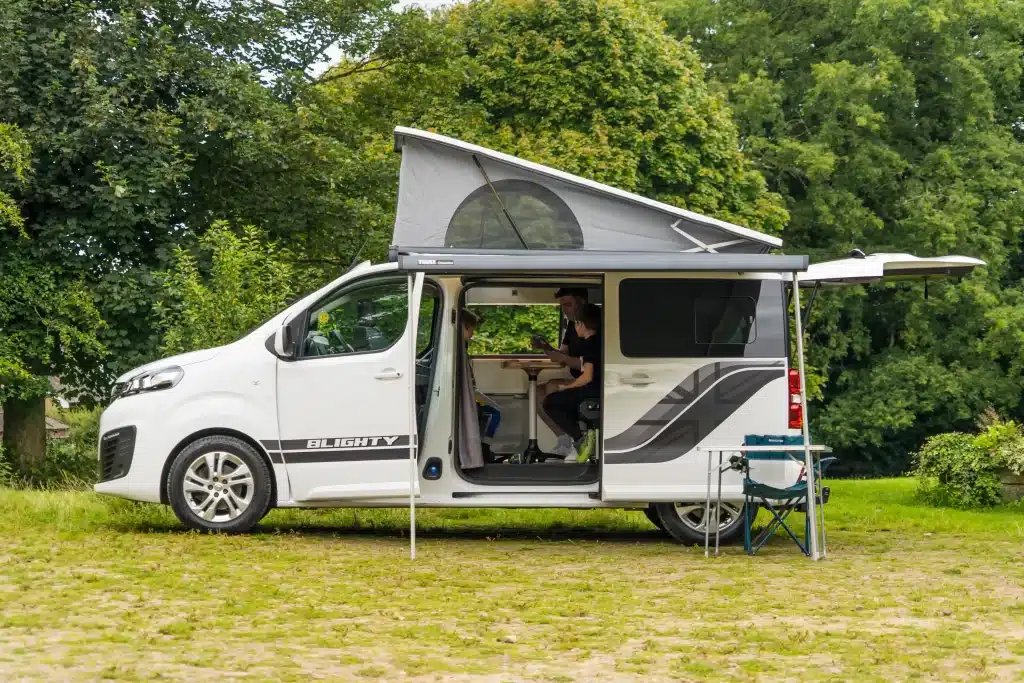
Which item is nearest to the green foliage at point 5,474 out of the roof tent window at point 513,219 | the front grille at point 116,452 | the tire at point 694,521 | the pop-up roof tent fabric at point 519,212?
the front grille at point 116,452

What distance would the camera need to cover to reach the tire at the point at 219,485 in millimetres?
11523

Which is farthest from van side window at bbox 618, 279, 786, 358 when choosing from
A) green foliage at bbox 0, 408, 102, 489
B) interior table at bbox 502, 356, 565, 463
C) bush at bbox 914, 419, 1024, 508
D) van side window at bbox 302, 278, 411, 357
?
green foliage at bbox 0, 408, 102, 489

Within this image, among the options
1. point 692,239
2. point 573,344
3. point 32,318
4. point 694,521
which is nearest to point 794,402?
point 694,521

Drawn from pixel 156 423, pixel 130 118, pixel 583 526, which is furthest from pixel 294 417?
pixel 130 118

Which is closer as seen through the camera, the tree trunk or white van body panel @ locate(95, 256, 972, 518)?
white van body panel @ locate(95, 256, 972, 518)

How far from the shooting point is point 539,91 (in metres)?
31.5

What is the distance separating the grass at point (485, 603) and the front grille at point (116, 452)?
1.59ft

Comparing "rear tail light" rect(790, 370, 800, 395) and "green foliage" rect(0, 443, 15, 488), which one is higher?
"rear tail light" rect(790, 370, 800, 395)

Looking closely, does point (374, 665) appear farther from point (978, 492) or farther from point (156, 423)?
point (978, 492)

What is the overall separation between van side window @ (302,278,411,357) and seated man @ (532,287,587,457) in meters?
1.43

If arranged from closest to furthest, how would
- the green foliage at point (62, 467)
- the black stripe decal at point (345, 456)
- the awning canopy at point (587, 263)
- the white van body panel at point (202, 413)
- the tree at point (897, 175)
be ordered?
the awning canopy at point (587, 263) → the black stripe decal at point (345, 456) → the white van body panel at point (202, 413) → the green foliage at point (62, 467) → the tree at point (897, 175)

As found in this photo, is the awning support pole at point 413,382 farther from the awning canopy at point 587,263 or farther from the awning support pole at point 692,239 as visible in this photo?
the awning support pole at point 692,239

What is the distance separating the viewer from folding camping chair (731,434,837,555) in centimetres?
1111

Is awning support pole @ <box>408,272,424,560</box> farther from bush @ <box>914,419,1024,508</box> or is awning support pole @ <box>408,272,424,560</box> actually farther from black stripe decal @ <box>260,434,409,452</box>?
bush @ <box>914,419,1024,508</box>
